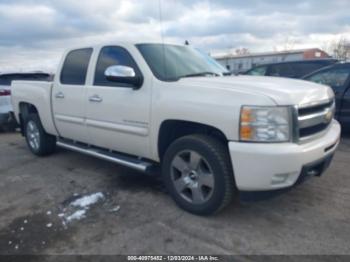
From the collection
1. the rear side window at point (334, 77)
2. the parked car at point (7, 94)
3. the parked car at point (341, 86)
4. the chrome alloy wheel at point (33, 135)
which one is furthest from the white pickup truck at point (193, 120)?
the parked car at point (7, 94)

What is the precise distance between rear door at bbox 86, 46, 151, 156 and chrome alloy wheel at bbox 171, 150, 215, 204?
0.51m

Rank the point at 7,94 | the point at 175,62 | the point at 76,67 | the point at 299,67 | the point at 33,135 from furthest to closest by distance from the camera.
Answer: the point at 299,67 < the point at 7,94 < the point at 33,135 < the point at 76,67 < the point at 175,62

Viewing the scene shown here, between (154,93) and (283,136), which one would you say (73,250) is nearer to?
(154,93)

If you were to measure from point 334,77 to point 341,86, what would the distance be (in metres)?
0.29

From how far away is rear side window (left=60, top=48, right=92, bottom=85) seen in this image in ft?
14.6

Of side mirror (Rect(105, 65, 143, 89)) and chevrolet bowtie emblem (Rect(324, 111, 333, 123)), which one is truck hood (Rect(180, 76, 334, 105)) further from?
side mirror (Rect(105, 65, 143, 89))

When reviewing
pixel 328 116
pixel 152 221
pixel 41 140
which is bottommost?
pixel 152 221

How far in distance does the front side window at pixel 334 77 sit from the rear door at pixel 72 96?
470 cm

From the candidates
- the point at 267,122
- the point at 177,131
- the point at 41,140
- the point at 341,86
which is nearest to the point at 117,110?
the point at 177,131

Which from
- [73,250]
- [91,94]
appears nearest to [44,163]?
[91,94]

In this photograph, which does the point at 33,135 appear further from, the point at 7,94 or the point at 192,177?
the point at 192,177

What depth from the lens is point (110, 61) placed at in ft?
13.3

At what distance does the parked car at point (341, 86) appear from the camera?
6.02 metres

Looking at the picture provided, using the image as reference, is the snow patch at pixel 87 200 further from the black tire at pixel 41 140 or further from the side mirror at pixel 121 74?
the black tire at pixel 41 140
